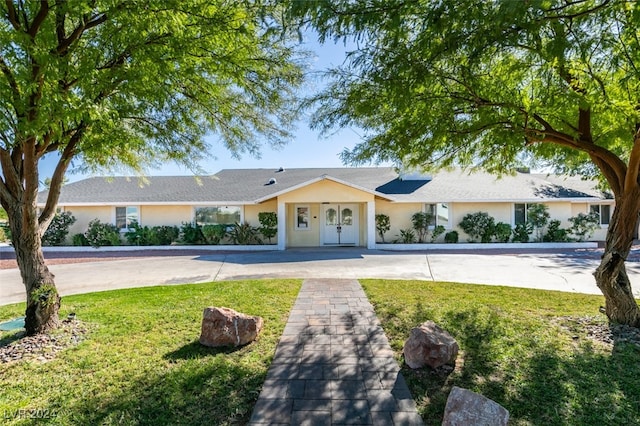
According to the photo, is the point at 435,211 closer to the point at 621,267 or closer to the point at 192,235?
the point at 621,267

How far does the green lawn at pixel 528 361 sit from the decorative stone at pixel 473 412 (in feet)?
1.34

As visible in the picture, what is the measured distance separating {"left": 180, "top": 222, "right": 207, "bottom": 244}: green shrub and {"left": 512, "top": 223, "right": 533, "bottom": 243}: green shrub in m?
16.8

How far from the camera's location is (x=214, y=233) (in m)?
17.3

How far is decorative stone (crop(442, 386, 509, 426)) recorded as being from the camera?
266cm

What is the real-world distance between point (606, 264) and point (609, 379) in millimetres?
2330

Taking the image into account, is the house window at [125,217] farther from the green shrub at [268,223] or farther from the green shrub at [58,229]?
the green shrub at [268,223]

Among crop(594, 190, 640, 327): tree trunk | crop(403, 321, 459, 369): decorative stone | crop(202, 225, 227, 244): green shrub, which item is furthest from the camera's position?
crop(202, 225, 227, 244): green shrub

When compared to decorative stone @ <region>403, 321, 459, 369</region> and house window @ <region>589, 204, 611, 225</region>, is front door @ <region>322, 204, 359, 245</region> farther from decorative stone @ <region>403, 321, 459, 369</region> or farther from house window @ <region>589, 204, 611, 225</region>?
house window @ <region>589, 204, 611, 225</region>

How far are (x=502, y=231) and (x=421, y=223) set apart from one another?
167 inches

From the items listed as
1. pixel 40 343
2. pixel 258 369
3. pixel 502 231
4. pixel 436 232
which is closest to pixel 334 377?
pixel 258 369

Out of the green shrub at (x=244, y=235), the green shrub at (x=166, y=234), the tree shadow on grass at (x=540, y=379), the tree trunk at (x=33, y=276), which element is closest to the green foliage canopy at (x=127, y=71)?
the tree trunk at (x=33, y=276)

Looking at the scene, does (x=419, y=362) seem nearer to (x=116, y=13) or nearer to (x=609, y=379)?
(x=609, y=379)

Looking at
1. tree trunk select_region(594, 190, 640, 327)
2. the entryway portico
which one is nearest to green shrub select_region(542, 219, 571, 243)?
the entryway portico

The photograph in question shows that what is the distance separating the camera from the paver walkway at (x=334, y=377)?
10.5 feet
